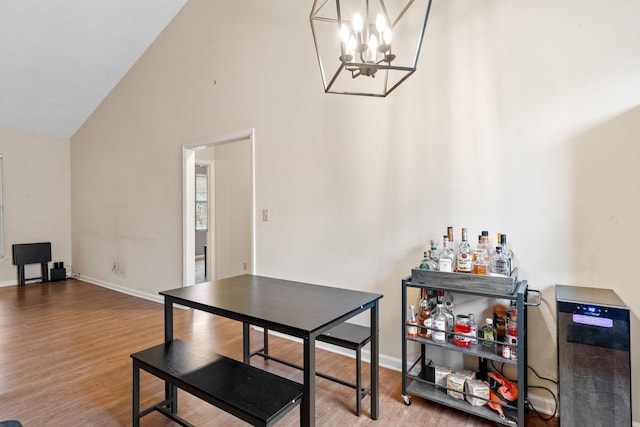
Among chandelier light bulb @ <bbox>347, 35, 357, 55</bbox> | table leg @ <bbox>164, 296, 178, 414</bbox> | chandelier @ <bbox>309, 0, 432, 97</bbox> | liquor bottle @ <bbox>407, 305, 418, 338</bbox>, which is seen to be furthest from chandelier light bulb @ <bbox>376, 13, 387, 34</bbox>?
table leg @ <bbox>164, 296, 178, 414</bbox>

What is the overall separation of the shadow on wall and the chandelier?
116cm

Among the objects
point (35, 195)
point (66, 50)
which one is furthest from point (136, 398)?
point (35, 195)

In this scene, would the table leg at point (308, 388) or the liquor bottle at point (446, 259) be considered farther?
the liquor bottle at point (446, 259)

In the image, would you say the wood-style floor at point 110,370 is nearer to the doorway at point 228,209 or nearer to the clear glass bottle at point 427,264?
the clear glass bottle at point 427,264

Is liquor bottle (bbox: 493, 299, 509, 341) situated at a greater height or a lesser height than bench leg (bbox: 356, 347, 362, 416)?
greater

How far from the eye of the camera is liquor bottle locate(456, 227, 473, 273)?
2.01 meters

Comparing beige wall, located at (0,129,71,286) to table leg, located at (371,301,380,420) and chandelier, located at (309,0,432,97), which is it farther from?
table leg, located at (371,301,380,420)

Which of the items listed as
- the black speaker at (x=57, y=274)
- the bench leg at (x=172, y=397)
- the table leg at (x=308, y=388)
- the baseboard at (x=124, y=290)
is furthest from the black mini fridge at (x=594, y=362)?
the black speaker at (x=57, y=274)

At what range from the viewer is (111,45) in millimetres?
4426

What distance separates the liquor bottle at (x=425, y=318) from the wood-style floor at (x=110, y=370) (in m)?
0.44

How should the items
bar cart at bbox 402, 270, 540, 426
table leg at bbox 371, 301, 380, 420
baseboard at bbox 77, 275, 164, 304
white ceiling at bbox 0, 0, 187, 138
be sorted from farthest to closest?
1. baseboard at bbox 77, 275, 164, 304
2. white ceiling at bbox 0, 0, 187, 138
3. table leg at bbox 371, 301, 380, 420
4. bar cart at bbox 402, 270, 540, 426

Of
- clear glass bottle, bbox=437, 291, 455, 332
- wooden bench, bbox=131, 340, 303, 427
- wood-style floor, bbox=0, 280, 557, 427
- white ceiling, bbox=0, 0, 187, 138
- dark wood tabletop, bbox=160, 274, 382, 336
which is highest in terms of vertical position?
white ceiling, bbox=0, 0, 187, 138

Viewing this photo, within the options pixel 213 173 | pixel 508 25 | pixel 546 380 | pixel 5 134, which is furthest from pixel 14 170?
pixel 546 380

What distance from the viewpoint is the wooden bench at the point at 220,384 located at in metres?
1.38
